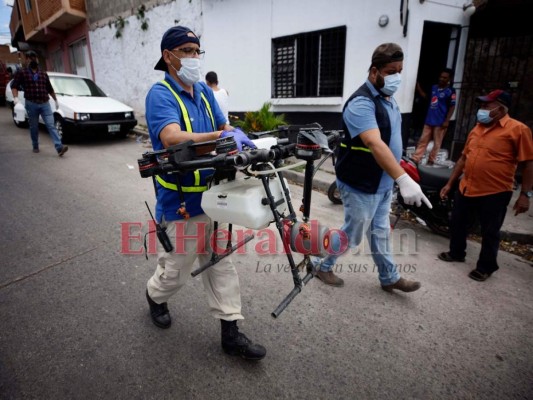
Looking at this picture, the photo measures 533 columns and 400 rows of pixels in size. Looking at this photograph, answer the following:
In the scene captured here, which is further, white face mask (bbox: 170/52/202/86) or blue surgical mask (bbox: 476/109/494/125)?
blue surgical mask (bbox: 476/109/494/125)

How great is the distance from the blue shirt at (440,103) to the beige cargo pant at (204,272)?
18.5ft

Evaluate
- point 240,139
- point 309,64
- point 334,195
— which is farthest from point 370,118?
point 309,64

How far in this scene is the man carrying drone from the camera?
177 cm

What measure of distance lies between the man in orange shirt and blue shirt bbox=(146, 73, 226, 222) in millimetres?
2469

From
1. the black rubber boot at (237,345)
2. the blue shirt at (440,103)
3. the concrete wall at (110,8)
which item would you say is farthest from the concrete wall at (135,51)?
the black rubber boot at (237,345)

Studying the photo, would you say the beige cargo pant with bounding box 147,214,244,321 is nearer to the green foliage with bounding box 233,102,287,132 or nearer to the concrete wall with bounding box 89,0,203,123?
the green foliage with bounding box 233,102,287,132

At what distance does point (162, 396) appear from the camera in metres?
1.83

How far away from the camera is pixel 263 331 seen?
2.36 metres

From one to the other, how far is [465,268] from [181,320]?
2.83 m

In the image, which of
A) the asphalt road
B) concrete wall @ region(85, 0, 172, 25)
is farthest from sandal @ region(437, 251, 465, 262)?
concrete wall @ region(85, 0, 172, 25)

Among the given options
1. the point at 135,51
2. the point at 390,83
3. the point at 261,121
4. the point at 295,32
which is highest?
the point at 135,51

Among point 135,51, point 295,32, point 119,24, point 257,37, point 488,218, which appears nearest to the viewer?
point 488,218

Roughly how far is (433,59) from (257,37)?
426 centimetres

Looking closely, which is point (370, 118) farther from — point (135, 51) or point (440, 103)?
point (135, 51)
